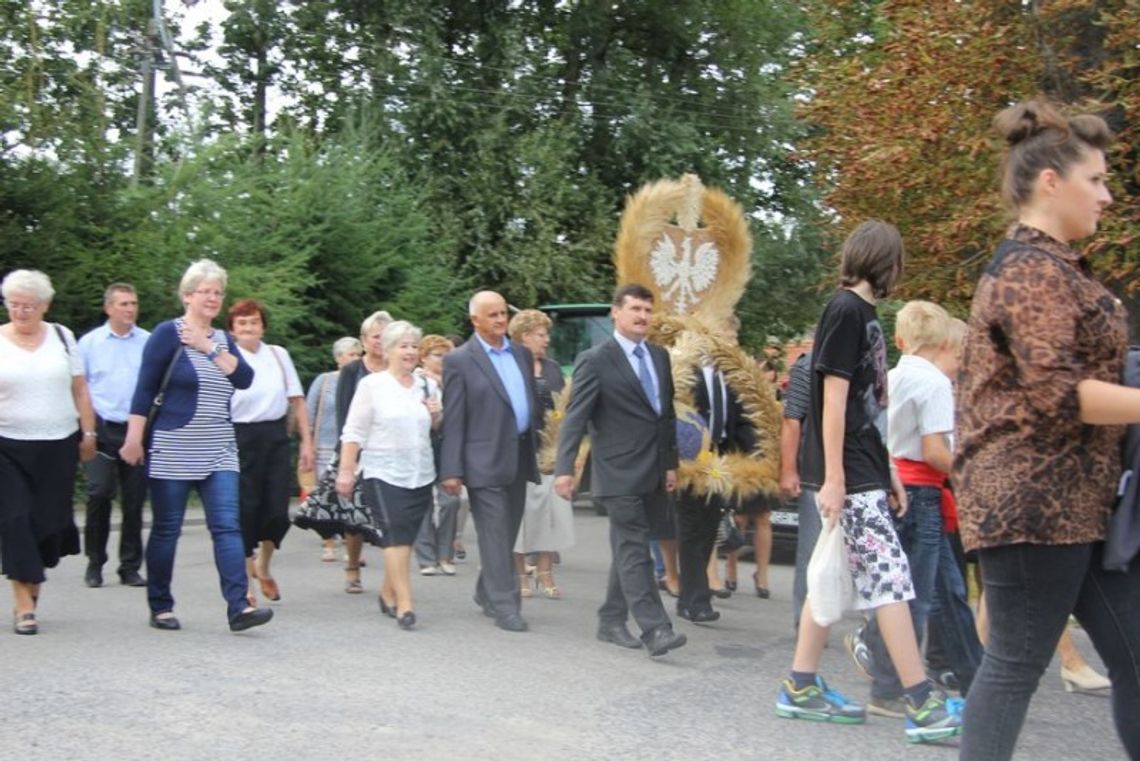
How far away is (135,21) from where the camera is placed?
27203 mm

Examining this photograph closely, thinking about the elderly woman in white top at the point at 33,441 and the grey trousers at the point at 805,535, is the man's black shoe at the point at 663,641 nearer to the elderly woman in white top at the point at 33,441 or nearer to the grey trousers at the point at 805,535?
the grey trousers at the point at 805,535

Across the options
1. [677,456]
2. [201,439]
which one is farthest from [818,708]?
[201,439]

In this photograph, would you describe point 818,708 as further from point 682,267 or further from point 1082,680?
point 682,267

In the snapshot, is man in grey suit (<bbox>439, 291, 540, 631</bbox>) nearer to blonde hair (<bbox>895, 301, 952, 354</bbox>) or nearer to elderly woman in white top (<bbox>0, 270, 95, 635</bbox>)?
elderly woman in white top (<bbox>0, 270, 95, 635</bbox>)

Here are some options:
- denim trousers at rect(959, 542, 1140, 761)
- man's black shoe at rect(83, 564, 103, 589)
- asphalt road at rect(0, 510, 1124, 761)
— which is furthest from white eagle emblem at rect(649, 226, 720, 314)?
denim trousers at rect(959, 542, 1140, 761)

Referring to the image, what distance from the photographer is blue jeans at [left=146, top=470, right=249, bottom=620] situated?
7.61m

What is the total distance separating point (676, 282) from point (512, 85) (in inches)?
672

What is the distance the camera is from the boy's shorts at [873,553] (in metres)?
5.66

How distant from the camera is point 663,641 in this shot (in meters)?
7.23

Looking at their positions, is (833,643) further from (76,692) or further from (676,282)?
(76,692)

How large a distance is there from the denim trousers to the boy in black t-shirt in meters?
1.72

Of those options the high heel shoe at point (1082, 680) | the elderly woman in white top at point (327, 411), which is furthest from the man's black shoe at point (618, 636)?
the elderly woman in white top at point (327, 411)

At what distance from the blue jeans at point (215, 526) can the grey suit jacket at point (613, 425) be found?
1.70 meters

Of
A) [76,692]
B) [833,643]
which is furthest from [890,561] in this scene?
[76,692]
